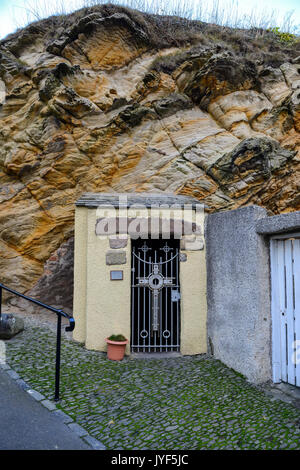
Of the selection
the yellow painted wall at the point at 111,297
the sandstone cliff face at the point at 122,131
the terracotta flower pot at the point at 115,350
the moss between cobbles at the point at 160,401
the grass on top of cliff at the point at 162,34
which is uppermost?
the grass on top of cliff at the point at 162,34

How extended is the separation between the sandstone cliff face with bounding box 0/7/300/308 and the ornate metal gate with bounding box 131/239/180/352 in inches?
93.8

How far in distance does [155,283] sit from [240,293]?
176cm

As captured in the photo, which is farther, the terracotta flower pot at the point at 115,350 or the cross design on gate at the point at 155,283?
the cross design on gate at the point at 155,283

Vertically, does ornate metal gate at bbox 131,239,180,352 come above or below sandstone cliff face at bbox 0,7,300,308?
below

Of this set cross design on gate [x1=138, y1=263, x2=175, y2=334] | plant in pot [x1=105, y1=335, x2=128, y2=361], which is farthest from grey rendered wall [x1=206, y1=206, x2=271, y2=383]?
plant in pot [x1=105, y1=335, x2=128, y2=361]

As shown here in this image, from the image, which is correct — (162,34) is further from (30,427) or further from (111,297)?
(30,427)

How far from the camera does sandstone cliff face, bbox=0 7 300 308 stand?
8734 mm

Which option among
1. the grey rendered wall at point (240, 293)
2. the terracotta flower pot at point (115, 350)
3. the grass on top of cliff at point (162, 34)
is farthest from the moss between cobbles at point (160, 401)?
the grass on top of cliff at point (162, 34)

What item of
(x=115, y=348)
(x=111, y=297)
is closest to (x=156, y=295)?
(x=111, y=297)

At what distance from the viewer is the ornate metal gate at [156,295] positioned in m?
6.52

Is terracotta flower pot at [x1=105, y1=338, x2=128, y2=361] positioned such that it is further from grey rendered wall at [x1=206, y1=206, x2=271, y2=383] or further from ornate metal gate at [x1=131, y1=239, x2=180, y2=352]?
grey rendered wall at [x1=206, y1=206, x2=271, y2=383]

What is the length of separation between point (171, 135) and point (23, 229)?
471cm

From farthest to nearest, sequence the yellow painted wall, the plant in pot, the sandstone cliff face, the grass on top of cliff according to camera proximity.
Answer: the grass on top of cliff
the sandstone cliff face
the yellow painted wall
the plant in pot

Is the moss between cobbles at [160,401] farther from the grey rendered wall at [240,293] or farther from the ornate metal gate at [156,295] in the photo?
the ornate metal gate at [156,295]
